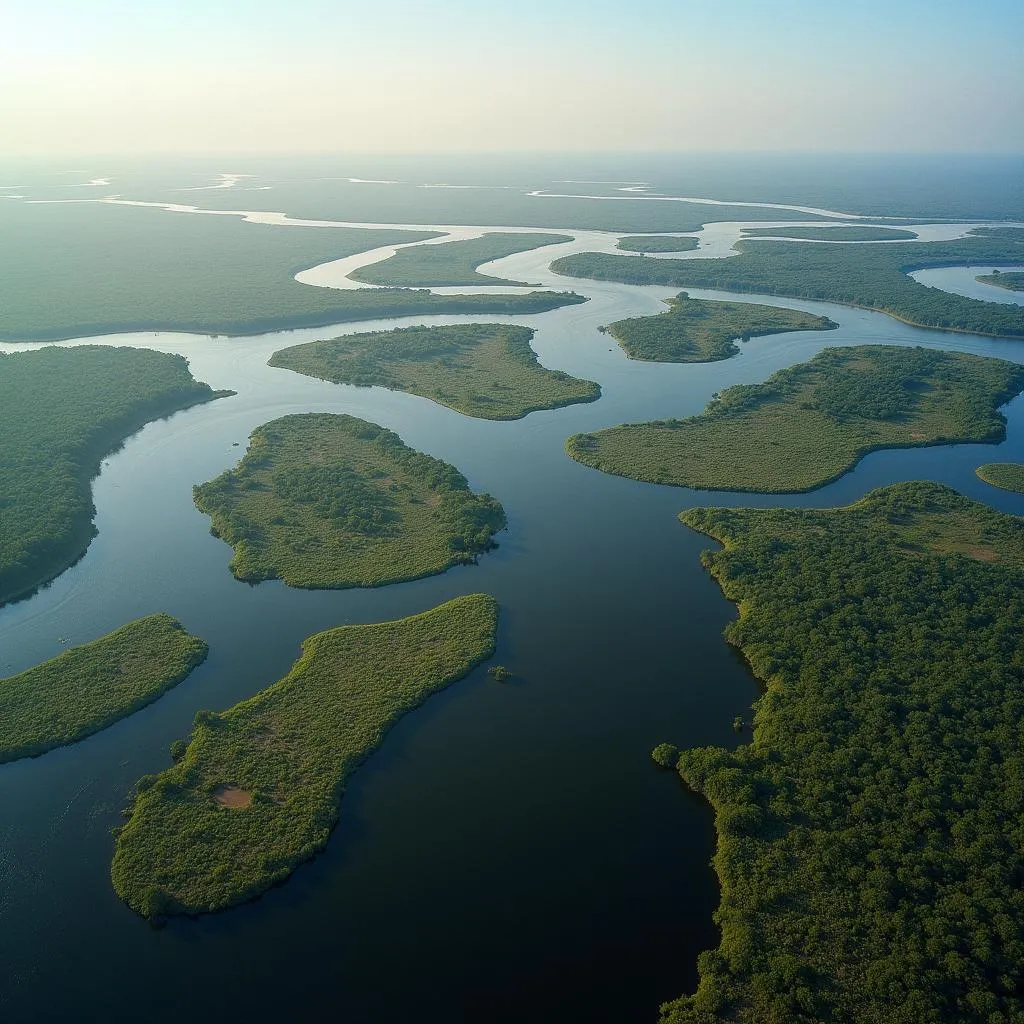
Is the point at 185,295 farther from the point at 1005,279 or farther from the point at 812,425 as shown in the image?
the point at 1005,279

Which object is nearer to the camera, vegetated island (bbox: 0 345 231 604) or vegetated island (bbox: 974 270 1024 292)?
vegetated island (bbox: 0 345 231 604)

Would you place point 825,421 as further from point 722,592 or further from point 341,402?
point 341,402

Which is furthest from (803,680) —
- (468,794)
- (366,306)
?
(366,306)

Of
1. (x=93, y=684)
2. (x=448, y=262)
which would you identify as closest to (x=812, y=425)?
(x=93, y=684)

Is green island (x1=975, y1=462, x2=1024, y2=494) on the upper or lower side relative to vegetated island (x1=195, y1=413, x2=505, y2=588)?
upper

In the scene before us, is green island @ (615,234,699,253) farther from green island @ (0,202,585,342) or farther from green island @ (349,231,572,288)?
green island @ (0,202,585,342)

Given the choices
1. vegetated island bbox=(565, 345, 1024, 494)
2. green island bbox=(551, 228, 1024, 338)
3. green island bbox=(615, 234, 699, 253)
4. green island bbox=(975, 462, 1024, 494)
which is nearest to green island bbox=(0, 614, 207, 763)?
vegetated island bbox=(565, 345, 1024, 494)
